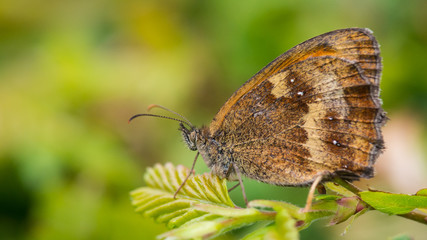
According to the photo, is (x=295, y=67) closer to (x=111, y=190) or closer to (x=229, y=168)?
(x=229, y=168)

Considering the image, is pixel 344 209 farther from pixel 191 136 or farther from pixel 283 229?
pixel 191 136

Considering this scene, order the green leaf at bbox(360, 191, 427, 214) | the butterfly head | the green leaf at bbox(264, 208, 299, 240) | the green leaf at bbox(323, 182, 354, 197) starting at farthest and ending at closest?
1. the butterfly head
2. the green leaf at bbox(323, 182, 354, 197)
3. the green leaf at bbox(360, 191, 427, 214)
4. the green leaf at bbox(264, 208, 299, 240)

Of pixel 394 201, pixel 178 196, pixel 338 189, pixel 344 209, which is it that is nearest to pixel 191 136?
pixel 178 196

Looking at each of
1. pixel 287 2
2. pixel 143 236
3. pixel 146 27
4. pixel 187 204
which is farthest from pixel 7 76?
pixel 187 204

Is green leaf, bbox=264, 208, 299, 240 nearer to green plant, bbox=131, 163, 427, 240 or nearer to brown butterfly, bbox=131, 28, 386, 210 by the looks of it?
green plant, bbox=131, 163, 427, 240

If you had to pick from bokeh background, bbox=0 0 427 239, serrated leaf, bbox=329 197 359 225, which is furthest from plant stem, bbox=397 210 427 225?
bokeh background, bbox=0 0 427 239

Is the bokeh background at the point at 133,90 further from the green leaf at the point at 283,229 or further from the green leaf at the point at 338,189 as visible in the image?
the green leaf at the point at 283,229
